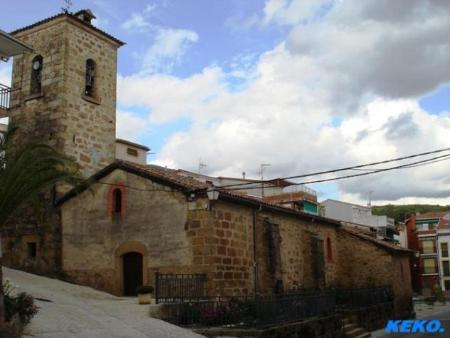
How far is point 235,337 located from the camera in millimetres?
12672

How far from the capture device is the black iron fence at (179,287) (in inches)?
589

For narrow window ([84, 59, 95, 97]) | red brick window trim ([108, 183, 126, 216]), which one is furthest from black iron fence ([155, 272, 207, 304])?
narrow window ([84, 59, 95, 97])

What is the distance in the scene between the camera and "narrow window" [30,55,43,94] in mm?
22016

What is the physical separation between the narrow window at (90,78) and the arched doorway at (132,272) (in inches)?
301

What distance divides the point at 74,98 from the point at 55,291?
321 inches

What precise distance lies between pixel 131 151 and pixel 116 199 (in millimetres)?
16360

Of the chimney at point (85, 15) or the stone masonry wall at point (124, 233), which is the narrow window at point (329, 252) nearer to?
the stone masonry wall at point (124, 233)

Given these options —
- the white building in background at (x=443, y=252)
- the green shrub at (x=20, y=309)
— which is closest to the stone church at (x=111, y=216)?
the green shrub at (x=20, y=309)

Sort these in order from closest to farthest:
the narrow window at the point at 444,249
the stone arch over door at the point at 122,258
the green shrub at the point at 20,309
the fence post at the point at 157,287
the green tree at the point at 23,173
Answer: the green shrub at the point at 20,309 < the green tree at the point at 23,173 < the fence post at the point at 157,287 < the stone arch over door at the point at 122,258 < the narrow window at the point at 444,249

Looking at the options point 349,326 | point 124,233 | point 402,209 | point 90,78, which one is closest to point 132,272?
point 124,233

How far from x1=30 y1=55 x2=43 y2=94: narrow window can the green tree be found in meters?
10.8

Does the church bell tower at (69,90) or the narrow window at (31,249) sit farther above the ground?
the church bell tower at (69,90)

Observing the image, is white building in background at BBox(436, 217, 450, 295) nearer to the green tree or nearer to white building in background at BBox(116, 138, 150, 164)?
white building in background at BBox(116, 138, 150, 164)

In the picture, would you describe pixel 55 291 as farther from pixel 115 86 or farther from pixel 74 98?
pixel 115 86
